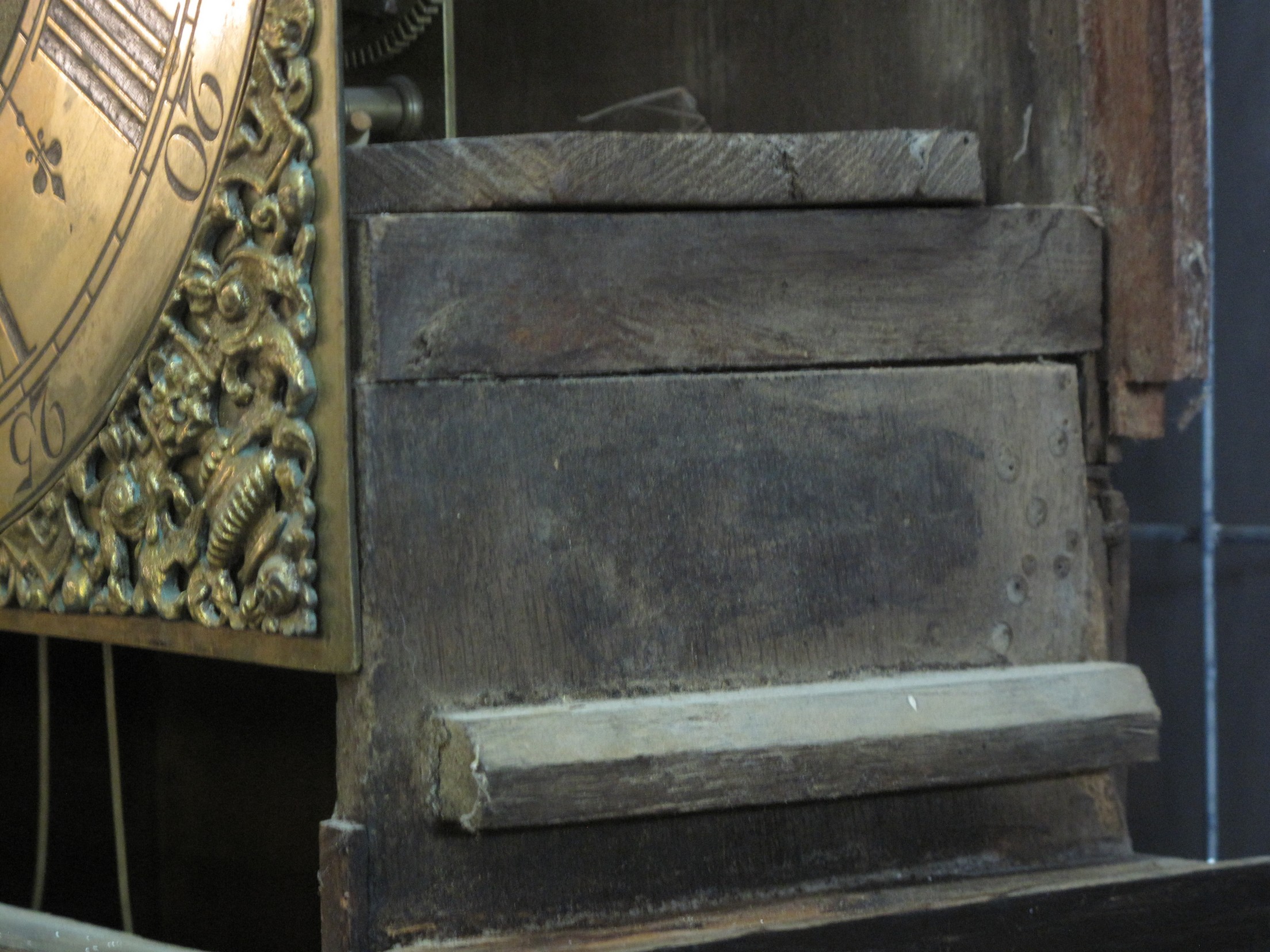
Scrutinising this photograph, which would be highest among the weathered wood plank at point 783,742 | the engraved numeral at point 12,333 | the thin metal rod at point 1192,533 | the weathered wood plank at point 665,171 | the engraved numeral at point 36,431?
the weathered wood plank at point 665,171

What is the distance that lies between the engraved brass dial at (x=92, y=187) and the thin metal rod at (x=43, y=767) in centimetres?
38

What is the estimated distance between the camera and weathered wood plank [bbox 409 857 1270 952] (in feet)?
3.56

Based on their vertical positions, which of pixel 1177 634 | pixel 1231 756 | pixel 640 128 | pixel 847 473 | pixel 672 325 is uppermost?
pixel 640 128

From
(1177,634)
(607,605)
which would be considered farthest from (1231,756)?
(607,605)

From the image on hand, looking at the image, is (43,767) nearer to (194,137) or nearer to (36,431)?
(36,431)

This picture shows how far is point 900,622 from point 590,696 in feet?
0.78

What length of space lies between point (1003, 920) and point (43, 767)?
0.99 metres

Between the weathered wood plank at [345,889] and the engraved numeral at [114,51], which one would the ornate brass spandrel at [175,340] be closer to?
the engraved numeral at [114,51]

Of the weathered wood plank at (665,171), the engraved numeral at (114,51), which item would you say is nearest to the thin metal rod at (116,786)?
the engraved numeral at (114,51)

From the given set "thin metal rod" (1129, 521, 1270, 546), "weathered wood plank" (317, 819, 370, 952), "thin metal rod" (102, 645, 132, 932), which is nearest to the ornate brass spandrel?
"weathered wood plank" (317, 819, 370, 952)

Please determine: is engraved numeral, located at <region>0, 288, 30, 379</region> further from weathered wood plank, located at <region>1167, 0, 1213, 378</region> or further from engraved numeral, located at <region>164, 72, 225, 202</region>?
weathered wood plank, located at <region>1167, 0, 1213, 378</region>

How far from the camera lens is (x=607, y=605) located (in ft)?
3.73

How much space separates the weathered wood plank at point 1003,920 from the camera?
1085 mm

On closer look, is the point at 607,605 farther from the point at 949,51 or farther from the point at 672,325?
the point at 949,51
